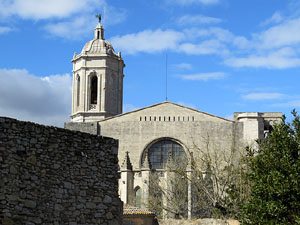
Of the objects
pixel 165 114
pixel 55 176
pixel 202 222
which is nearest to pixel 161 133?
pixel 165 114

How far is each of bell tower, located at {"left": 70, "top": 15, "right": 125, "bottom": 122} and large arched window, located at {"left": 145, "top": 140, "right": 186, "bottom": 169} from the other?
682 centimetres

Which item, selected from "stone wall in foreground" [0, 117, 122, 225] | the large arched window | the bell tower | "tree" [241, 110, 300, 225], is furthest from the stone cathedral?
"stone wall in foreground" [0, 117, 122, 225]

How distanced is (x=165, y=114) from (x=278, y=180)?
87.7 ft

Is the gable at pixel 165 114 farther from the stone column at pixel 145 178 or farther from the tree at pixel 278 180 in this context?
the tree at pixel 278 180

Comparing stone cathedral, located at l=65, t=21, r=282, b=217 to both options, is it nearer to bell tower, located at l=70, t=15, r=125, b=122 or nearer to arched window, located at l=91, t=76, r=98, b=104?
bell tower, located at l=70, t=15, r=125, b=122

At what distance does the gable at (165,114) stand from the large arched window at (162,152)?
1785 millimetres

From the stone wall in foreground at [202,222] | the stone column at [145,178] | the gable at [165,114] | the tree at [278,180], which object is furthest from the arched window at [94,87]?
the tree at [278,180]

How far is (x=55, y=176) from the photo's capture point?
929 centimetres

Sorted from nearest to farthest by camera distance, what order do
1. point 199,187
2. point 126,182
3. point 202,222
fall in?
point 202,222
point 199,187
point 126,182

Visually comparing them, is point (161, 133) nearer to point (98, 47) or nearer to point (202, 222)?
point (98, 47)

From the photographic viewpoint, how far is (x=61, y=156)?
944 centimetres

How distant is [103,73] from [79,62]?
2.57 metres

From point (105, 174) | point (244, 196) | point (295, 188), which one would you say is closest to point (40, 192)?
point (105, 174)

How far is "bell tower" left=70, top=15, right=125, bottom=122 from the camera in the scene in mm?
44500
